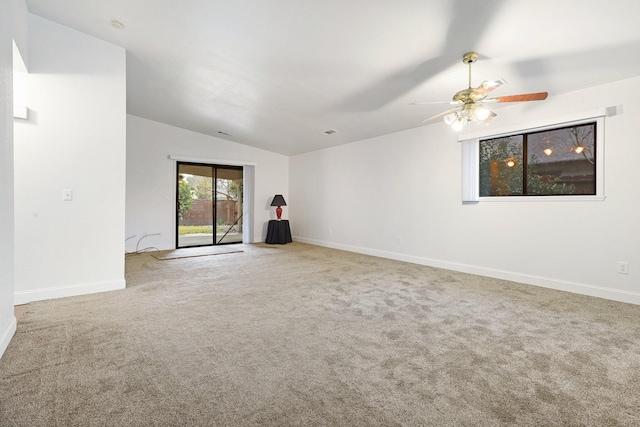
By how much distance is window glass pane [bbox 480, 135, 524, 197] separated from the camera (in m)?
4.21

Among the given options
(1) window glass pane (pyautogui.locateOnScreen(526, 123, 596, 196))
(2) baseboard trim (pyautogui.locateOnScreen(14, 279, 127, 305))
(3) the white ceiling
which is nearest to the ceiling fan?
(3) the white ceiling

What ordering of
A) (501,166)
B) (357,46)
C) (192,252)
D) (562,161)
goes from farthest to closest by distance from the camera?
(192,252) → (501,166) → (562,161) → (357,46)

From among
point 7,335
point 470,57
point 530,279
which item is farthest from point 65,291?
point 530,279

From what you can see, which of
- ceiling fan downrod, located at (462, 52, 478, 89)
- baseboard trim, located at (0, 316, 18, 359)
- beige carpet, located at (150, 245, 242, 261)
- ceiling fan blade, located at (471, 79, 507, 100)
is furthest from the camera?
beige carpet, located at (150, 245, 242, 261)

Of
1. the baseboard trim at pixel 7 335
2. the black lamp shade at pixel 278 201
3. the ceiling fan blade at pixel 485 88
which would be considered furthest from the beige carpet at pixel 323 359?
the black lamp shade at pixel 278 201

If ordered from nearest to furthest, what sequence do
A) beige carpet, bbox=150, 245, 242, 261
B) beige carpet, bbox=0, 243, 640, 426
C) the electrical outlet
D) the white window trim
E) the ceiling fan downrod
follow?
beige carpet, bbox=0, 243, 640, 426 < the ceiling fan downrod < the electrical outlet < the white window trim < beige carpet, bbox=150, 245, 242, 261

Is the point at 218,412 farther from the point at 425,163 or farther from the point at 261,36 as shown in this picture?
the point at 425,163

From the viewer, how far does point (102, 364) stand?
192 centimetres

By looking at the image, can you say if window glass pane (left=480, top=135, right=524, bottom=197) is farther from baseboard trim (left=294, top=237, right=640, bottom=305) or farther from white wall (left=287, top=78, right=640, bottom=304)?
baseboard trim (left=294, top=237, right=640, bottom=305)

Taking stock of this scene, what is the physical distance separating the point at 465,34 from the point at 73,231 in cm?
440

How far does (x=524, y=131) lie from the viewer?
407cm

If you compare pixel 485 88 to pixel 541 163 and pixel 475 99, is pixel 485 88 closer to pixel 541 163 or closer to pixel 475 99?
pixel 475 99

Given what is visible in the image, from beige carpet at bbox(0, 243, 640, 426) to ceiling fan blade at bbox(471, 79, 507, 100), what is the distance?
6.67ft

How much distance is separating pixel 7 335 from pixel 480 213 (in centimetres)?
519
